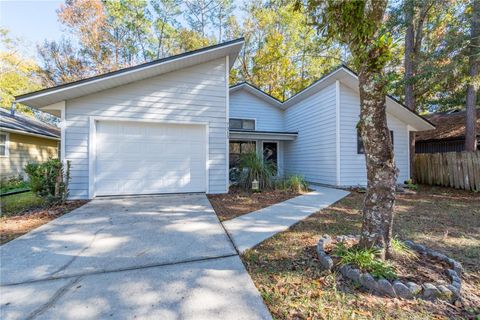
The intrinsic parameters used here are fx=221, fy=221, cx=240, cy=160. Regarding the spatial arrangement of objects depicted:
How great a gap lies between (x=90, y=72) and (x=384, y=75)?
1885 cm

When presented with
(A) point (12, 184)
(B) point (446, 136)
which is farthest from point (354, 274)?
(B) point (446, 136)

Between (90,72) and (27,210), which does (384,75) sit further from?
(90,72)

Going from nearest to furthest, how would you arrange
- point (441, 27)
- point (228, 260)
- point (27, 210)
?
point (228, 260)
point (27, 210)
point (441, 27)

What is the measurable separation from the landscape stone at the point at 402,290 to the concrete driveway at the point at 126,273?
1.24 m

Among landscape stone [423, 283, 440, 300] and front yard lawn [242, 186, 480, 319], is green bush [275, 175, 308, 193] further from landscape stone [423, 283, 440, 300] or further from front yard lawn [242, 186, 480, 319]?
landscape stone [423, 283, 440, 300]

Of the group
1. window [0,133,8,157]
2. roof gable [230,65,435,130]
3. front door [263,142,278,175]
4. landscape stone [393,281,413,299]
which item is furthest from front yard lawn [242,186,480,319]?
window [0,133,8,157]

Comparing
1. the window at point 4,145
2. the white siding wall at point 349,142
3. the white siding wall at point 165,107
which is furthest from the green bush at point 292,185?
the window at point 4,145

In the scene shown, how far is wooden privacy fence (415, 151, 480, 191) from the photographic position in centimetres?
772

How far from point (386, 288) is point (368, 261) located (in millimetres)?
292

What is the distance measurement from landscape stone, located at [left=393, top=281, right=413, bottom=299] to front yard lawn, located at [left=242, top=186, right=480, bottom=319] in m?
0.05

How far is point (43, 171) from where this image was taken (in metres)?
5.14

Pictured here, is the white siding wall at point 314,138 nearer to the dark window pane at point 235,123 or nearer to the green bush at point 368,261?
the dark window pane at point 235,123

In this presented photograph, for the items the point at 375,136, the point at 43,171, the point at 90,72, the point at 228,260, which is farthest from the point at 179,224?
the point at 90,72

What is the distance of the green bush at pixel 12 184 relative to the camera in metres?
8.23
